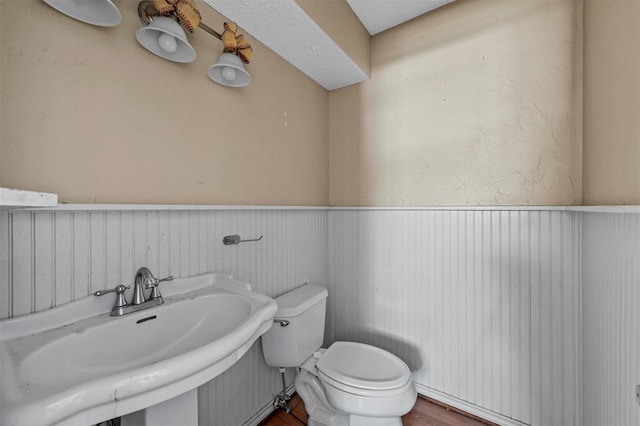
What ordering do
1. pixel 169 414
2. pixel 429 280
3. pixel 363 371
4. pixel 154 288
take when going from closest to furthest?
pixel 169 414, pixel 154 288, pixel 363 371, pixel 429 280

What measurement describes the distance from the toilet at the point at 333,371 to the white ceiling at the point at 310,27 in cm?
134

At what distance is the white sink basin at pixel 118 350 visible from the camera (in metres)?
0.44

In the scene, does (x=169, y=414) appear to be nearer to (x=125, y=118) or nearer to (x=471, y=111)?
(x=125, y=118)

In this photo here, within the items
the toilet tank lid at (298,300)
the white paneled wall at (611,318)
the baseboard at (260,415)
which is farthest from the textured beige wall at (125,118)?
the white paneled wall at (611,318)

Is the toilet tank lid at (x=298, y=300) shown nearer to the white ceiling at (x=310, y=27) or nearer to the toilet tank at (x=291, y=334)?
the toilet tank at (x=291, y=334)

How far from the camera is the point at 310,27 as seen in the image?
123cm

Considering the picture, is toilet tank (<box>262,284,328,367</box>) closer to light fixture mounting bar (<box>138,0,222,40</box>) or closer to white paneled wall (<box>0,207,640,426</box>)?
white paneled wall (<box>0,207,640,426</box>)

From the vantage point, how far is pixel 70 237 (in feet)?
2.48

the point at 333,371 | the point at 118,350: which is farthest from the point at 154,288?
the point at 333,371

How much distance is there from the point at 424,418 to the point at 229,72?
198 cm

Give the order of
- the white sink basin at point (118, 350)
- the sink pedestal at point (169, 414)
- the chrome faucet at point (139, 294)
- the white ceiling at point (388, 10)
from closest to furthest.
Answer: the white sink basin at point (118, 350)
the sink pedestal at point (169, 414)
the chrome faucet at point (139, 294)
the white ceiling at point (388, 10)

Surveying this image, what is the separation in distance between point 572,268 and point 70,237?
1.94m

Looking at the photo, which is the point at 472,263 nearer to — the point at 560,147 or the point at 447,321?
the point at 447,321

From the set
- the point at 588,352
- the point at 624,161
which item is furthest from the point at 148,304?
the point at 588,352
